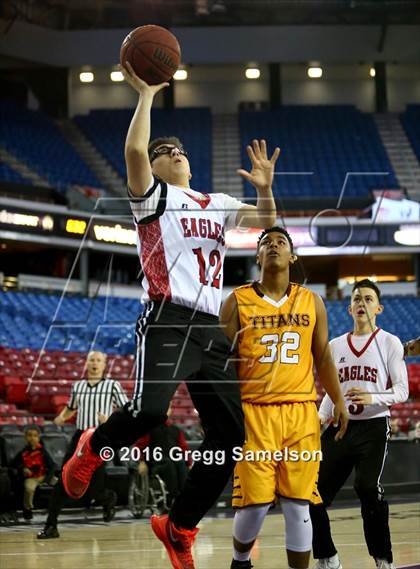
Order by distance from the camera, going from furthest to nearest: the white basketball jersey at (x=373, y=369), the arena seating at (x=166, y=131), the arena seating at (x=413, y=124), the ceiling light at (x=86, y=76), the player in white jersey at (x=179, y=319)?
1. the ceiling light at (x=86, y=76)
2. the arena seating at (x=413, y=124)
3. the arena seating at (x=166, y=131)
4. the white basketball jersey at (x=373, y=369)
5. the player in white jersey at (x=179, y=319)

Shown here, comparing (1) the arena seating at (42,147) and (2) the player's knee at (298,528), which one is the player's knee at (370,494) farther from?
(1) the arena seating at (42,147)

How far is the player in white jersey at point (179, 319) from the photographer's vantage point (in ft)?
15.7

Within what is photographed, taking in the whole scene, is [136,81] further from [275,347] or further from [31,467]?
[31,467]

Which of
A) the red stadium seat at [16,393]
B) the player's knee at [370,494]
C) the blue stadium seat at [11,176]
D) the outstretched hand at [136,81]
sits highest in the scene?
the blue stadium seat at [11,176]

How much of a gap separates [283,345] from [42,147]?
93.0 feet

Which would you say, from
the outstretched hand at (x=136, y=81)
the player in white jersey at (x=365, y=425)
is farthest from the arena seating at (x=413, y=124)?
the outstretched hand at (x=136, y=81)

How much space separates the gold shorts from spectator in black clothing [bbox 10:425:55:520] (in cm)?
674

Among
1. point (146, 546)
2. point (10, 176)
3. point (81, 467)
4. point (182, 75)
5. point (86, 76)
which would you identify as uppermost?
point (182, 75)

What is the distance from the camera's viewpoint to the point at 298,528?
5.20 meters

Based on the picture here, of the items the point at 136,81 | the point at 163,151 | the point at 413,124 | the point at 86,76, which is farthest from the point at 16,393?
the point at 413,124

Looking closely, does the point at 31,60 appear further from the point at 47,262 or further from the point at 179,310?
the point at 179,310

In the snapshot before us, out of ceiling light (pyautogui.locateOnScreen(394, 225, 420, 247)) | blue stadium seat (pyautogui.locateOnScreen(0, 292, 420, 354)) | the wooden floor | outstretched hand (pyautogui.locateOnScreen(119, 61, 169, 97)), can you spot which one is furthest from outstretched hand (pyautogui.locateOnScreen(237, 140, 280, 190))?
ceiling light (pyautogui.locateOnScreen(394, 225, 420, 247))

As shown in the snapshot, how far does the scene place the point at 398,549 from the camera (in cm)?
792

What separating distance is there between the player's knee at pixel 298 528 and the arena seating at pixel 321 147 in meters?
26.7
